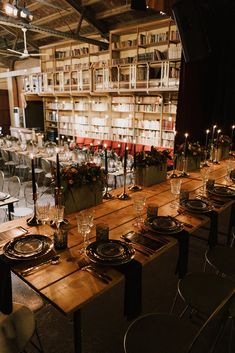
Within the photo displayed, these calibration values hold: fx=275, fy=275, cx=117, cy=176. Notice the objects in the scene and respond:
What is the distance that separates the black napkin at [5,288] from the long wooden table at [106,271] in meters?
0.06

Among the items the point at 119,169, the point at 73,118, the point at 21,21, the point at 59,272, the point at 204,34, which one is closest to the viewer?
the point at 59,272

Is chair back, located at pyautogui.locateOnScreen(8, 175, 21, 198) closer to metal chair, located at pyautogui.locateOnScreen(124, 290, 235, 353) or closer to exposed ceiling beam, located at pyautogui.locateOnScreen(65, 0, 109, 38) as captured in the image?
metal chair, located at pyautogui.locateOnScreen(124, 290, 235, 353)

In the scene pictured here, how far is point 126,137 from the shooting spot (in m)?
8.28

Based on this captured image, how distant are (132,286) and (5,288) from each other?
69 centimetres

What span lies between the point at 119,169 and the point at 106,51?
469cm

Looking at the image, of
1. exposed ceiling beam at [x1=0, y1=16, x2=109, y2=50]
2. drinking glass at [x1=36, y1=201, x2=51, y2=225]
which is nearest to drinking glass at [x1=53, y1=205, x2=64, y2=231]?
drinking glass at [x1=36, y1=201, x2=51, y2=225]

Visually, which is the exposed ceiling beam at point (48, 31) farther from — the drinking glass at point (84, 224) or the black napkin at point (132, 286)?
the black napkin at point (132, 286)

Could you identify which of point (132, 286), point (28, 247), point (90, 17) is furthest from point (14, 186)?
point (90, 17)

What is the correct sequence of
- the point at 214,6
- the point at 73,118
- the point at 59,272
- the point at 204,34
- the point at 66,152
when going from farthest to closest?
1. the point at 73,118
2. the point at 66,152
3. the point at 214,6
4. the point at 204,34
5. the point at 59,272

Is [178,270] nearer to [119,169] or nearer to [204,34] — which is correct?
[204,34]

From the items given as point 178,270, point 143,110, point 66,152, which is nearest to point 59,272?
point 178,270

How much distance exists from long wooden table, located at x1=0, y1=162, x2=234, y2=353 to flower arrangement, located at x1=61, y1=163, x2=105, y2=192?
0.78ft

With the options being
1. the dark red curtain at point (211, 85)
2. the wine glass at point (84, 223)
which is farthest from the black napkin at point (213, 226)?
the dark red curtain at point (211, 85)

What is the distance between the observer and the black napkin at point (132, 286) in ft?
4.81
